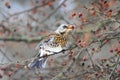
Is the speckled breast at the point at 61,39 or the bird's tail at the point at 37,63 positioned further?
the speckled breast at the point at 61,39

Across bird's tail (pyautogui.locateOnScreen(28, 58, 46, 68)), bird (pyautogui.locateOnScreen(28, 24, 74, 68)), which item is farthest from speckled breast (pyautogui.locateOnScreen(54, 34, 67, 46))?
bird's tail (pyautogui.locateOnScreen(28, 58, 46, 68))

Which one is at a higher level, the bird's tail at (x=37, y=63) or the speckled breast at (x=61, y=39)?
the speckled breast at (x=61, y=39)

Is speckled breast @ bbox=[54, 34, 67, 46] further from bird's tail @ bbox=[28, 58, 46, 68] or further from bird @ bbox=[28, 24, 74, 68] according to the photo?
bird's tail @ bbox=[28, 58, 46, 68]

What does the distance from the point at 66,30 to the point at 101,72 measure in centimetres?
81

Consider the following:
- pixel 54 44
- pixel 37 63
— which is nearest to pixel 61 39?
pixel 54 44

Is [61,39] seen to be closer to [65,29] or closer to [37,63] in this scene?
[65,29]

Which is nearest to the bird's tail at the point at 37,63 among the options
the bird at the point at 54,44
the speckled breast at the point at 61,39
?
the bird at the point at 54,44

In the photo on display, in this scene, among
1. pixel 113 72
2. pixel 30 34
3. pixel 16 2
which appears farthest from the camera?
pixel 16 2

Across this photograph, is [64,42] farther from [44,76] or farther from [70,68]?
[44,76]

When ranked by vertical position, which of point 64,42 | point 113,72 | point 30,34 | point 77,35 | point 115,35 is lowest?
point 113,72

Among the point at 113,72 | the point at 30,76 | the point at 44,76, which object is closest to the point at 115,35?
the point at 113,72

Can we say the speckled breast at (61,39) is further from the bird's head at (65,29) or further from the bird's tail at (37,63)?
the bird's tail at (37,63)

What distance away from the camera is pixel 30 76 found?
616 cm

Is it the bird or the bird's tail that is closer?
the bird's tail
